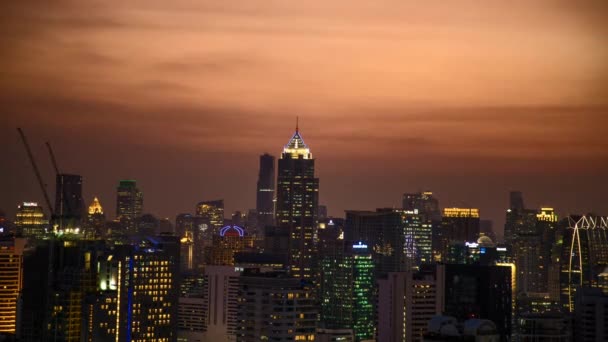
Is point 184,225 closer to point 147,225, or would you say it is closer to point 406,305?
point 147,225

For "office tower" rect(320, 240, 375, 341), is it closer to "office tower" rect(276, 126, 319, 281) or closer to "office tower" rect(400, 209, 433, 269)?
"office tower" rect(400, 209, 433, 269)

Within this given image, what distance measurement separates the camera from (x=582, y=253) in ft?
108

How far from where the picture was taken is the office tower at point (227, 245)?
4169cm

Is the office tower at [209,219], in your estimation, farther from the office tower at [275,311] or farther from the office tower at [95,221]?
the office tower at [275,311]

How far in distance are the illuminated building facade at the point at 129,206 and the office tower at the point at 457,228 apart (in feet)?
30.1

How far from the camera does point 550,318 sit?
23922 mm

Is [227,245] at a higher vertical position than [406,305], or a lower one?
A: higher

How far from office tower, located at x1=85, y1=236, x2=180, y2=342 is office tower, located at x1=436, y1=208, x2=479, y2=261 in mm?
10266

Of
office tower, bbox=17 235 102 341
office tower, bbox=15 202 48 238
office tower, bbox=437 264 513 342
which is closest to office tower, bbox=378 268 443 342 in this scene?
office tower, bbox=437 264 513 342

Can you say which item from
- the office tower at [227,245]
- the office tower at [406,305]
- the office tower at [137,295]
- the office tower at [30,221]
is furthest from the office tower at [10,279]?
the office tower at [227,245]

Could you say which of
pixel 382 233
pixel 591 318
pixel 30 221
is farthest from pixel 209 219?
pixel 591 318

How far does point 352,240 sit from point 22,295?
1468 cm

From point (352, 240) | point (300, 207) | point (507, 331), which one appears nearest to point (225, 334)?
point (352, 240)

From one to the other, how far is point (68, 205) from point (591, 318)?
13323 mm
